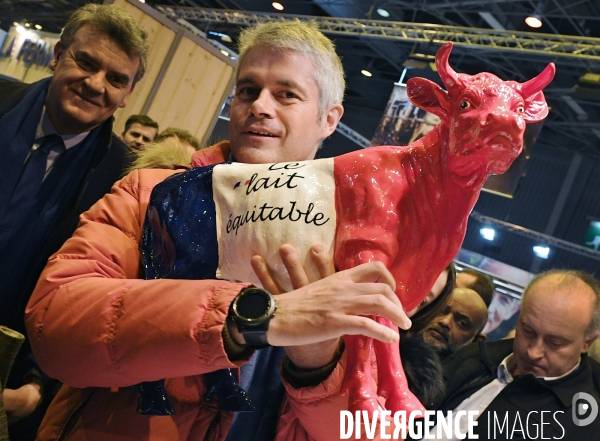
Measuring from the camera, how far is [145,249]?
3.56ft

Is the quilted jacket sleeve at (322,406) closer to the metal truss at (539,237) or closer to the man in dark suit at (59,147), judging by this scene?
the man in dark suit at (59,147)

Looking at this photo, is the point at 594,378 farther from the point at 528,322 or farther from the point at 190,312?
the point at 190,312

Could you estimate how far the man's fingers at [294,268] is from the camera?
2.86 ft

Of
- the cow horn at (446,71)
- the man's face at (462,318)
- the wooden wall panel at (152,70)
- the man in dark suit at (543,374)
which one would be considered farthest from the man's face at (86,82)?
the wooden wall panel at (152,70)

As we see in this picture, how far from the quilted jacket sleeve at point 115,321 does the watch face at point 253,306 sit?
2cm

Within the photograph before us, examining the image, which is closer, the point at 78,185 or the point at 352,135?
the point at 78,185

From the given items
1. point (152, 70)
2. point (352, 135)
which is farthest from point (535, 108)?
point (352, 135)

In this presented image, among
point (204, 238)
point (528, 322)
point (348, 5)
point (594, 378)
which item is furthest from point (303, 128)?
point (348, 5)

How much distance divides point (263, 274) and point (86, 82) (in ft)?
3.14

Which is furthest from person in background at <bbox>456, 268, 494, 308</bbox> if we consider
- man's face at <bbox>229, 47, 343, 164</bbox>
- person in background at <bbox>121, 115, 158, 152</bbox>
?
man's face at <bbox>229, 47, 343, 164</bbox>

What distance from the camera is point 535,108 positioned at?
3.04ft

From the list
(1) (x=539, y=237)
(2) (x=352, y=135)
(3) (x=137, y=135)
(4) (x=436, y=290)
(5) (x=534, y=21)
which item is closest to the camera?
(4) (x=436, y=290)

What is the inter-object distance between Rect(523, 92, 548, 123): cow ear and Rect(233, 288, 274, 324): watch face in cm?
49

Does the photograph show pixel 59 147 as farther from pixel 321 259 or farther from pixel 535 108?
pixel 535 108
